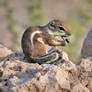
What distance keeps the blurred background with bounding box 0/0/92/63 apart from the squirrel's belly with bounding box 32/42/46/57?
3.20 m

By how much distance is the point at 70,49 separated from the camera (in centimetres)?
1198

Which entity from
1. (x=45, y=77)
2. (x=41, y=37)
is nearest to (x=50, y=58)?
(x=41, y=37)

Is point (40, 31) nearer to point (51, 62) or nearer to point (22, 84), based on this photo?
point (51, 62)

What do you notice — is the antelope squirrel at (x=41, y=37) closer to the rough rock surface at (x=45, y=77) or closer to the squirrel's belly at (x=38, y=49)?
the squirrel's belly at (x=38, y=49)

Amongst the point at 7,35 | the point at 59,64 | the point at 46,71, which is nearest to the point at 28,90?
the point at 46,71

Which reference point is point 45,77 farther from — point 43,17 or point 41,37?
point 43,17

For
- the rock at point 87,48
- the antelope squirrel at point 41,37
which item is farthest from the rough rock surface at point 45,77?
the rock at point 87,48

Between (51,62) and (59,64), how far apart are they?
0.84 feet

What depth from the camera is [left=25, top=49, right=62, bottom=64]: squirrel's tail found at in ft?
19.7

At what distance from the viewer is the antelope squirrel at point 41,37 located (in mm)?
6320

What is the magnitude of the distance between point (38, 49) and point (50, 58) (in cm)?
37

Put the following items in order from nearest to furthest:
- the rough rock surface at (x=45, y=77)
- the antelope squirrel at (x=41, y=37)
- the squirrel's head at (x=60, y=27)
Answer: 1. the rough rock surface at (x=45, y=77)
2. the antelope squirrel at (x=41, y=37)
3. the squirrel's head at (x=60, y=27)

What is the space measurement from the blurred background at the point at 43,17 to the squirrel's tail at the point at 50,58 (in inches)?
134

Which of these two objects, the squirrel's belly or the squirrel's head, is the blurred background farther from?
the squirrel's belly
